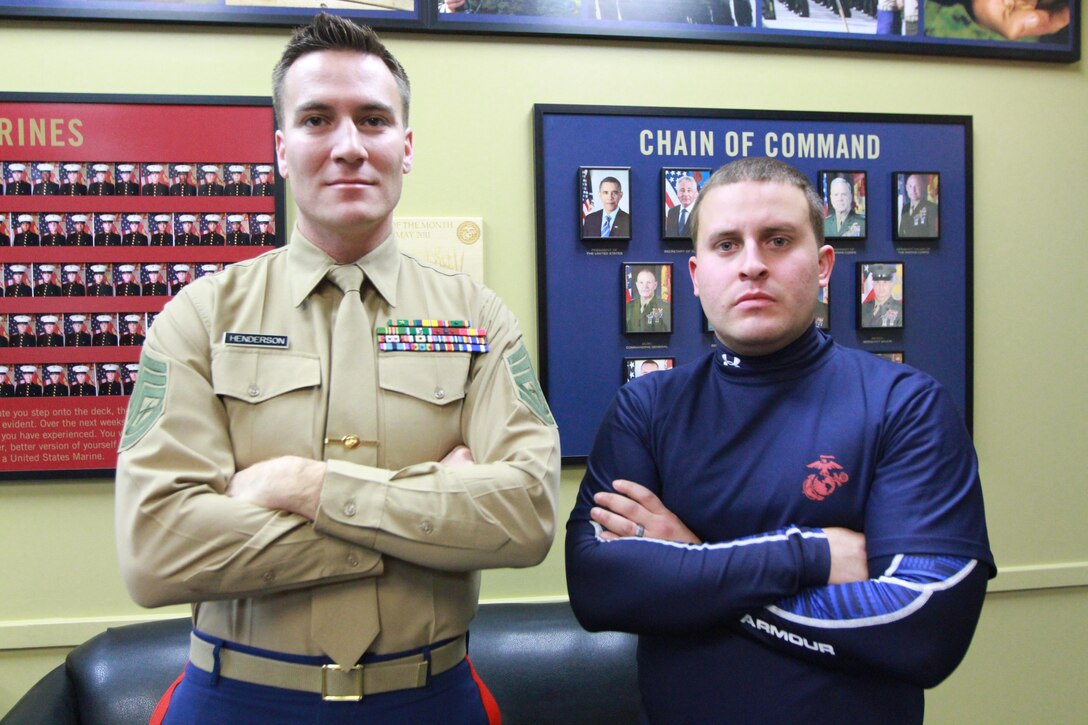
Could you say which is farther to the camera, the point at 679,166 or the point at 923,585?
the point at 679,166

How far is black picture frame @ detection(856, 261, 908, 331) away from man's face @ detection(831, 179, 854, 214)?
19 centimetres

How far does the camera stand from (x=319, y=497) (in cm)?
117

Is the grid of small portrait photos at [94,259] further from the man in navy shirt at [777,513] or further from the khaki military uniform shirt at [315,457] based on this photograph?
the man in navy shirt at [777,513]

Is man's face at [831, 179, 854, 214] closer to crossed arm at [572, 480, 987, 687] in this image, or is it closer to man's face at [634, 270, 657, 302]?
man's face at [634, 270, 657, 302]

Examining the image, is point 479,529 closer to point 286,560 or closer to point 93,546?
point 286,560

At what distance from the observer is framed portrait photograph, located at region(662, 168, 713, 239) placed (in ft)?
7.70

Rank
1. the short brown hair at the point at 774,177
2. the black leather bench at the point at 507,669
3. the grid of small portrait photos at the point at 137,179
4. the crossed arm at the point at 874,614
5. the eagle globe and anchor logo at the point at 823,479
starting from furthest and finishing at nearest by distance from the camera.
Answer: the grid of small portrait photos at the point at 137,179 → the black leather bench at the point at 507,669 → the short brown hair at the point at 774,177 → the eagle globe and anchor logo at the point at 823,479 → the crossed arm at the point at 874,614

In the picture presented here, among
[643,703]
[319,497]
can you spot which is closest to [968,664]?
[643,703]

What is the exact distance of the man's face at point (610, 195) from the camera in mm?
2322

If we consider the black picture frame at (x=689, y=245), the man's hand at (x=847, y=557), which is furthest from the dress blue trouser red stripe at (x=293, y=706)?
the black picture frame at (x=689, y=245)

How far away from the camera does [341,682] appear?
121 centimetres

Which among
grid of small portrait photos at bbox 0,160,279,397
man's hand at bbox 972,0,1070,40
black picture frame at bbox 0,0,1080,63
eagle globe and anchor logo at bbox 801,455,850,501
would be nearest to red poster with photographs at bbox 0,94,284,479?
grid of small portrait photos at bbox 0,160,279,397

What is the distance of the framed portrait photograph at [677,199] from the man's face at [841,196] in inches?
18.4

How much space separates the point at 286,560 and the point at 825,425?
0.95 metres
